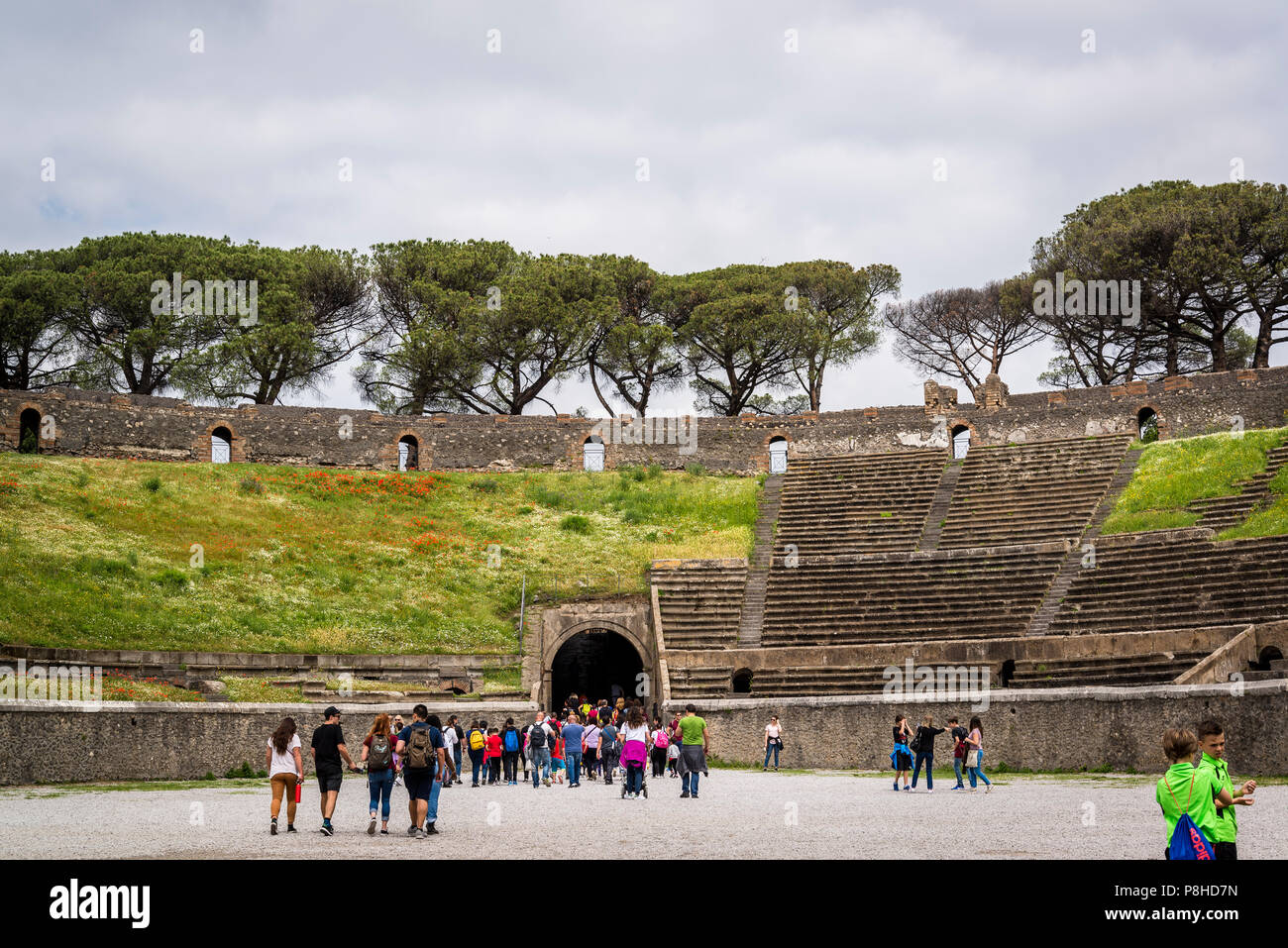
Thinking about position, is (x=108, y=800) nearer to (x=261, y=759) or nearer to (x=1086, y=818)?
(x=261, y=759)

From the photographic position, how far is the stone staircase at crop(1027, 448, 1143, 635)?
2936cm

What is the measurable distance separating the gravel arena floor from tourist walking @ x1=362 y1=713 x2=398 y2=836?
241mm

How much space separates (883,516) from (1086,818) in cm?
2609

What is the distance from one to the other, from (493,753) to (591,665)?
19.1 meters

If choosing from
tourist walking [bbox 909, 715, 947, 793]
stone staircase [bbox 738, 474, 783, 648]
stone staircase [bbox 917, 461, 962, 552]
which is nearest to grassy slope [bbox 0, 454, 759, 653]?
stone staircase [bbox 738, 474, 783, 648]

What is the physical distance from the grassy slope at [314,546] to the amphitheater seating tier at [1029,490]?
705 centimetres

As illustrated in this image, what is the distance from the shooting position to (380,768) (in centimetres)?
1268

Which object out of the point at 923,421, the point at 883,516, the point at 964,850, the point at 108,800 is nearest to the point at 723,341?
the point at 923,421

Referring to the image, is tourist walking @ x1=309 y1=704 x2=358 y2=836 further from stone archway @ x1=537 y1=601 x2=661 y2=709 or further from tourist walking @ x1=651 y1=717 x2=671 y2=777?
stone archway @ x1=537 y1=601 x2=661 y2=709

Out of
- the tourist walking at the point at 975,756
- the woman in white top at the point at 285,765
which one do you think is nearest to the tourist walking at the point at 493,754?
the tourist walking at the point at 975,756

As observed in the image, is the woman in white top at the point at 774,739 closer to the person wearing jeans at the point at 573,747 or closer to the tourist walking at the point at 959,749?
the person wearing jeans at the point at 573,747

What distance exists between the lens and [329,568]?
34500 mm

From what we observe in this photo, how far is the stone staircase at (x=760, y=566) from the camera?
3206 centimetres

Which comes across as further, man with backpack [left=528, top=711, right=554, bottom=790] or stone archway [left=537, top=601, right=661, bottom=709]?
stone archway [left=537, top=601, right=661, bottom=709]
